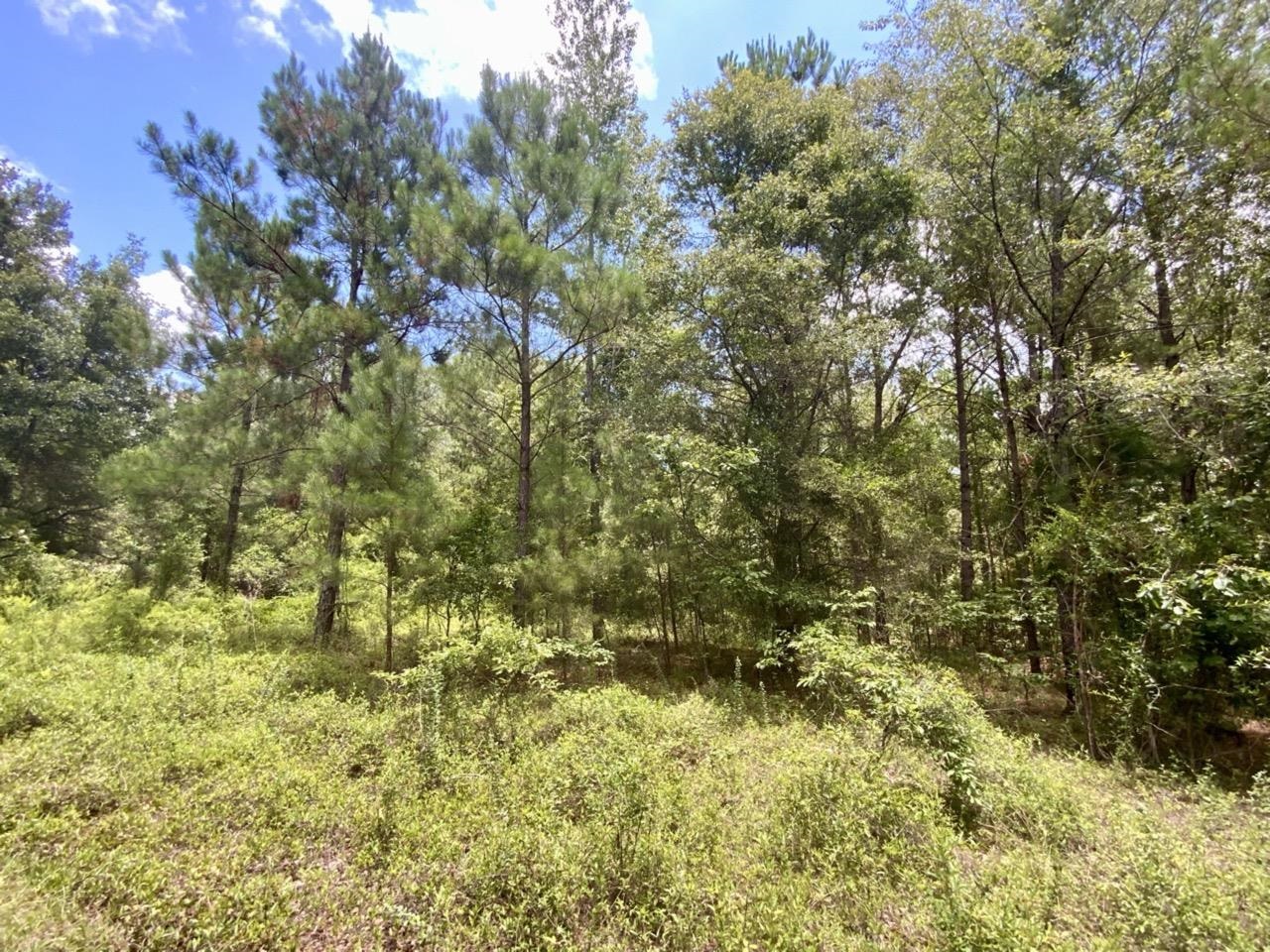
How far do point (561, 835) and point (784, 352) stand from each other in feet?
22.9

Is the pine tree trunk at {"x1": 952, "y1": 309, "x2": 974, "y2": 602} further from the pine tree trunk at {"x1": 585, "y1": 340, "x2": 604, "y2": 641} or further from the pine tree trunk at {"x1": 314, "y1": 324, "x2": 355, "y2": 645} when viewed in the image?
the pine tree trunk at {"x1": 314, "y1": 324, "x2": 355, "y2": 645}

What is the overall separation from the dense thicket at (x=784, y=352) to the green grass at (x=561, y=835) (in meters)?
2.23

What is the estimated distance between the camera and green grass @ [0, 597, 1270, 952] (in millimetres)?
2484

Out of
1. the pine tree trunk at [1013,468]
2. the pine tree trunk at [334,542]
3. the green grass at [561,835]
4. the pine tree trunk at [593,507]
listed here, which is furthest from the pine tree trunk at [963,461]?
the pine tree trunk at [334,542]

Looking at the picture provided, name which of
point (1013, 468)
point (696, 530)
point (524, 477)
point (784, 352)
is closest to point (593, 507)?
point (524, 477)

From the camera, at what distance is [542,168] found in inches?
271

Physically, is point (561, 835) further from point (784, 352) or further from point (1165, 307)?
point (1165, 307)

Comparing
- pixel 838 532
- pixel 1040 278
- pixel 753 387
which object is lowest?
pixel 838 532

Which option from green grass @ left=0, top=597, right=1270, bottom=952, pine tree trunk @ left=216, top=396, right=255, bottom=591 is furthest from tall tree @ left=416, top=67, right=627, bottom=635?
pine tree trunk @ left=216, top=396, right=255, bottom=591

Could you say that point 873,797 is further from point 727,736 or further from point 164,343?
point 164,343

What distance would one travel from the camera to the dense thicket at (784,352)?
5.37m

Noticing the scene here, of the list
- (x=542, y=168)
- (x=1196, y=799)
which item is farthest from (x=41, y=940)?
(x=542, y=168)

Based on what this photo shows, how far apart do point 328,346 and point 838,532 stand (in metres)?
8.79

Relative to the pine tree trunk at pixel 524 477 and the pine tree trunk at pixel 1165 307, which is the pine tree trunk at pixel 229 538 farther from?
the pine tree trunk at pixel 1165 307
